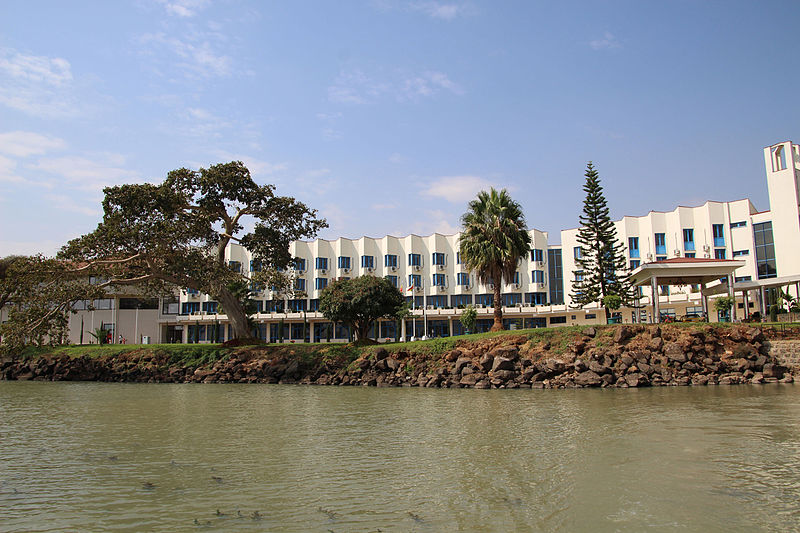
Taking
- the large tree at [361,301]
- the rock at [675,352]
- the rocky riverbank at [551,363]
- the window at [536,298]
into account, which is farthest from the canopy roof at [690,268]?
the window at [536,298]

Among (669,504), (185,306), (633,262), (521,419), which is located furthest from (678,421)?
(185,306)

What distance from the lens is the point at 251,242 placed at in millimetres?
39781

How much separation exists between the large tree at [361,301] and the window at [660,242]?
31998mm

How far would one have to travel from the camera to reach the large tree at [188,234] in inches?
1323

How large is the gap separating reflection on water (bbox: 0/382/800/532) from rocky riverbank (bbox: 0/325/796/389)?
6498mm

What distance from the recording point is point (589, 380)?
25.6 meters

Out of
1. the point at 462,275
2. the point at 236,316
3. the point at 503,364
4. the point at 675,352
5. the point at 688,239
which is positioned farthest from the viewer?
the point at 462,275

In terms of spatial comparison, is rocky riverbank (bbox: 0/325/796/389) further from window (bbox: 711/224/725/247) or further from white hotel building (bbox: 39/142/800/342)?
window (bbox: 711/224/725/247)

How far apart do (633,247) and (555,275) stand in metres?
9.24

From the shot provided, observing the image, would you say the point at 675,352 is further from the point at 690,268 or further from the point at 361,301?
the point at 361,301

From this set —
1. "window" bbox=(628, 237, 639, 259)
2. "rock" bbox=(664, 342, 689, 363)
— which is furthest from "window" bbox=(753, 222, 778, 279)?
"rock" bbox=(664, 342, 689, 363)

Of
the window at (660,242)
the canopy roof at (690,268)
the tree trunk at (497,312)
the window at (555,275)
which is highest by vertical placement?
the window at (660,242)

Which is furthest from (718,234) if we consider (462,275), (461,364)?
(461,364)

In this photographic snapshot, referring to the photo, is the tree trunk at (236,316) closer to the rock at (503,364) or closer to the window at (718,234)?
the rock at (503,364)
